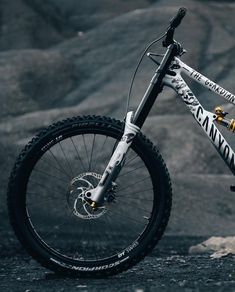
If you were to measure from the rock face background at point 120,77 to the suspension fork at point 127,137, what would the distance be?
5.55m

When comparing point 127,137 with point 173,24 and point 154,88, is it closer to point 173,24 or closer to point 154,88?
point 154,88

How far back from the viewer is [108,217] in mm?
10977

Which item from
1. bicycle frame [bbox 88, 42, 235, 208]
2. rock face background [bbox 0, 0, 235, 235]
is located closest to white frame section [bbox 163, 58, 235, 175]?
bicycle frame [bbox 88, 42, 235, 208]

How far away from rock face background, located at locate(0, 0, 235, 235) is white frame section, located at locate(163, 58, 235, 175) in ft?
17.9

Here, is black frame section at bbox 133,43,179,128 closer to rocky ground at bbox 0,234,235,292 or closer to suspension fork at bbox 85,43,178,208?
suspension fork at bbox 85,43,178,208

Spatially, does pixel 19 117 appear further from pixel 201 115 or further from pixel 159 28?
pixel 201 115

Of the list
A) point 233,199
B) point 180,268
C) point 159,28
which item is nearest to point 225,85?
point 159,28

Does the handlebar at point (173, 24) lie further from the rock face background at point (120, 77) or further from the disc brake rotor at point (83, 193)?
the rock face background at point (120, 77)

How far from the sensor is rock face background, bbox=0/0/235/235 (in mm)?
12405

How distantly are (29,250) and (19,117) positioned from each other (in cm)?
1243

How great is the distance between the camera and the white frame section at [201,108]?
18.4 feet

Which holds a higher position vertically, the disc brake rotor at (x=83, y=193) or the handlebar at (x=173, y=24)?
the handlebar at (x=173, y=24)

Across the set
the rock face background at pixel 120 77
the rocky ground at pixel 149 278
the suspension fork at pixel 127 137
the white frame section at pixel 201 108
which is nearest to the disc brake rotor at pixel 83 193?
the suspension fork at pixel 127 137

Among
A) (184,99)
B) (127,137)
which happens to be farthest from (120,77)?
(127,137)
